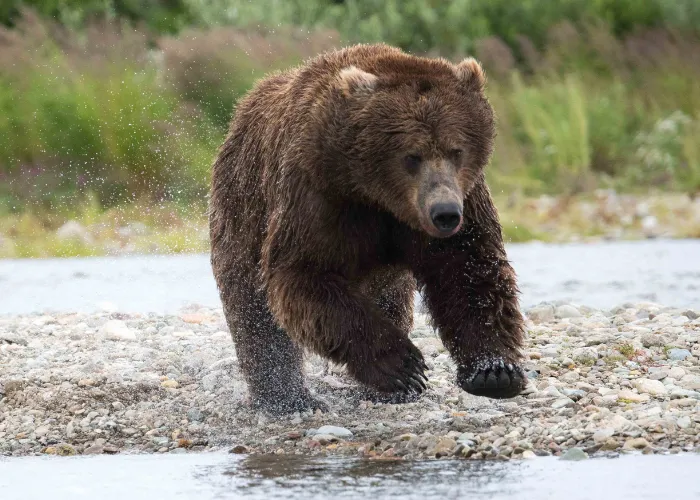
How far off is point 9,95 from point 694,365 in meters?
9.78

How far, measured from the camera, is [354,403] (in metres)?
5.92

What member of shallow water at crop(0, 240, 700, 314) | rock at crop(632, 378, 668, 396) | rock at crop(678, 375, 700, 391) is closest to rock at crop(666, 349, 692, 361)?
rock at crop(678, 375, 700, 391)

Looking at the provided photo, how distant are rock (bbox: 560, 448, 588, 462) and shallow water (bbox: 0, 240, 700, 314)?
14.6ft

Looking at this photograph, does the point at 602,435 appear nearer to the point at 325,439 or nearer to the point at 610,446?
the point at 610,446

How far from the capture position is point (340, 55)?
5.53 metres

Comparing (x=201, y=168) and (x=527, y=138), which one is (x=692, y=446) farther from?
(x=527, y=138)

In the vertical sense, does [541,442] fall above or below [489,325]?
below

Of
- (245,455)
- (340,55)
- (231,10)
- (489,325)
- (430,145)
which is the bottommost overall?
(245,455)

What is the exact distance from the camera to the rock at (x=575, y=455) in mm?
4535

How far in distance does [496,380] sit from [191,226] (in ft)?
27.6

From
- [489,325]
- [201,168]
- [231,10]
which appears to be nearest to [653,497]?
[489,325]

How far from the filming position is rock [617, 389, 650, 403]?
529cm

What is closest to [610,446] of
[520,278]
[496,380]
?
[496,380]

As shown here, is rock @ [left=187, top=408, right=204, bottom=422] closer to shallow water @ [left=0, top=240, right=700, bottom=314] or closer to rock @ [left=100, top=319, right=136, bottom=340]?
rock @ [left=100, top=319, right=136, bottom=340]
